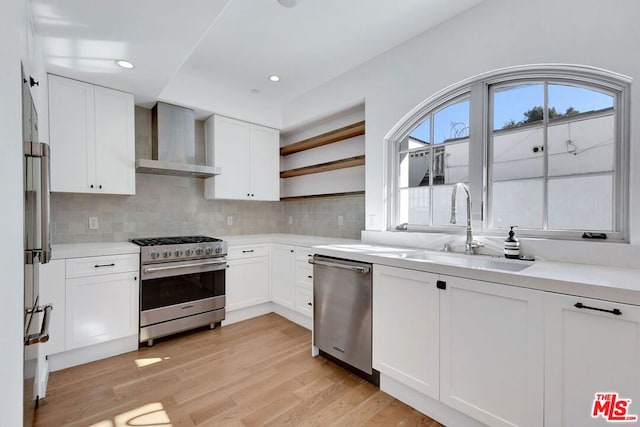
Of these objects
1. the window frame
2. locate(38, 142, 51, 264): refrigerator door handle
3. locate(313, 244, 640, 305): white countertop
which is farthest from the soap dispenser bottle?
locate(38, 142, 51, 264): refrigerator door handle

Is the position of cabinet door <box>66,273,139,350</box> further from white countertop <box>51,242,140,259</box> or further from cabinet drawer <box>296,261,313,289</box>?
cabinet drawer <box>296,261,313,289</box>

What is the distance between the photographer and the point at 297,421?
1.75 metres

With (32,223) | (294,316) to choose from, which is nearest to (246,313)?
(294,316)

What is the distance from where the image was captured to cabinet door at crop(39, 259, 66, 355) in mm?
2197

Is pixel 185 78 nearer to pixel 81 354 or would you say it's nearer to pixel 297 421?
pixel 81 354

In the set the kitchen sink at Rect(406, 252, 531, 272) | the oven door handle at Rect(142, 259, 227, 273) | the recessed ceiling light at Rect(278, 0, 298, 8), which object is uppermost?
the recessed ceiling light at Rect(278, 0, 298, 8)

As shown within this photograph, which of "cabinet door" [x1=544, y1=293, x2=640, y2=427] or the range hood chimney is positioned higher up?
the range hood chimney

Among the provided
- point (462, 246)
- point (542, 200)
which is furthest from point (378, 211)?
point (542, 200)

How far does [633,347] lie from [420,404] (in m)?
1.15

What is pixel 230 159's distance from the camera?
354 cm

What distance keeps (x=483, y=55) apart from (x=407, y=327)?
2.00 m

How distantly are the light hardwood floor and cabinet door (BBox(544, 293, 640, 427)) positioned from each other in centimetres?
74

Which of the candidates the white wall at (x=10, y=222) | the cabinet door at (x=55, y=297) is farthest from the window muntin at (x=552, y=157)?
the cabinet door at (x=55, y=297)

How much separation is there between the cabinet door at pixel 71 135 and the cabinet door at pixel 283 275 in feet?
6.29
